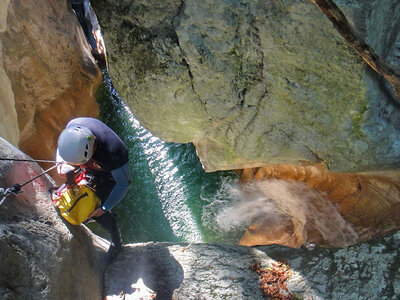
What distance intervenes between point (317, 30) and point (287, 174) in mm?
3030

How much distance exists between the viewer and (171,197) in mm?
6391

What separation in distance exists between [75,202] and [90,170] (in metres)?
0.48

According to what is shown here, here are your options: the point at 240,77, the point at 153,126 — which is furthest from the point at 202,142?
the point at 240,77

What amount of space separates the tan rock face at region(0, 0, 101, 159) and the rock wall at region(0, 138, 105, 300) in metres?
1.88

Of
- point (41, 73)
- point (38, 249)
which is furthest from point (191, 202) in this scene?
point (38, 249)

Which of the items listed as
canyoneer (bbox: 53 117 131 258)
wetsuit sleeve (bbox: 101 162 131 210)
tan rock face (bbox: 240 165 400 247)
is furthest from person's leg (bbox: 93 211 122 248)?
tan rock face (bbox: 240 165 400 247)

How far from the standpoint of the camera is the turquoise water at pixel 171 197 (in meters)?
6.00

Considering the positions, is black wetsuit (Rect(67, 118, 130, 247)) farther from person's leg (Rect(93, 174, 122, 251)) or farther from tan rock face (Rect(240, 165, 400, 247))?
tan rock face (Rect(240, 165, 400, 247))

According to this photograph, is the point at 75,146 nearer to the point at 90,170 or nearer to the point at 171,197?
the point at 90,170

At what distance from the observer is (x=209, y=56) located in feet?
10.9

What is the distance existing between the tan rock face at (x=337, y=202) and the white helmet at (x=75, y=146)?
2871 millimetres

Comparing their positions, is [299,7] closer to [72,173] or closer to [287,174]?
[72,173]

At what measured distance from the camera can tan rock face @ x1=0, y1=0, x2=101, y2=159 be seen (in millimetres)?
5523

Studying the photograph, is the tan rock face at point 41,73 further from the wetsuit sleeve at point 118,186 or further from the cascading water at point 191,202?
the wetsuit sleeve at point 118,186
